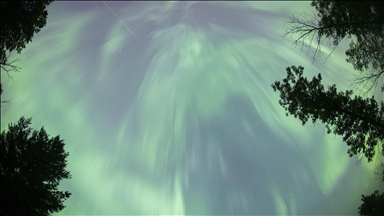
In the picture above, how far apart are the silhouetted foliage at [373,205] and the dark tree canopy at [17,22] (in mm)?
15022

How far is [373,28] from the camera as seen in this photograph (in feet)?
24.5

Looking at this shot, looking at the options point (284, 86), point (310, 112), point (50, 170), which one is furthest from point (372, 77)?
point (50, 170)

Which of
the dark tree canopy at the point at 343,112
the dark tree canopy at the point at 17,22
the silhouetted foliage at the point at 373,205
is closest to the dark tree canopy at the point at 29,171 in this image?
the dark tree canopy at the point at 17,22

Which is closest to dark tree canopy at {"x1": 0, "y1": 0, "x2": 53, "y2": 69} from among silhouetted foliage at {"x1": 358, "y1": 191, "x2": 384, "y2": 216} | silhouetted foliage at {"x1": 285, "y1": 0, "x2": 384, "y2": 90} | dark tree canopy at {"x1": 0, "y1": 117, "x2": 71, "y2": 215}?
dark tree canopy at {"x1": 0, "y1": 117, "x2": 71, "y2": 215}

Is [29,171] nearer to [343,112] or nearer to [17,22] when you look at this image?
[17,22]

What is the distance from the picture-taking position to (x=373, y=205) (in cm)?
1023

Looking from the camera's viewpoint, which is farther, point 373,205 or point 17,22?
point 373,205

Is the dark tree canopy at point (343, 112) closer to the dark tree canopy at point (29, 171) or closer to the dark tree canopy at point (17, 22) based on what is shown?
the dark tree canopy at point (17, 22)

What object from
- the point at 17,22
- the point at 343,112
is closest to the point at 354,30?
the point at 343,112

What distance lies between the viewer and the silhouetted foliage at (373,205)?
9.35m

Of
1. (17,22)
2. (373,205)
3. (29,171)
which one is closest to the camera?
(17,22)

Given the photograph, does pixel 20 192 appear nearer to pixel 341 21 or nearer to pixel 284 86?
pixel 284 86

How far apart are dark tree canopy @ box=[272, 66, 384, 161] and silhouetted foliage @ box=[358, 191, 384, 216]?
2.61m

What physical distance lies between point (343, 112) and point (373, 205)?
523 cm
